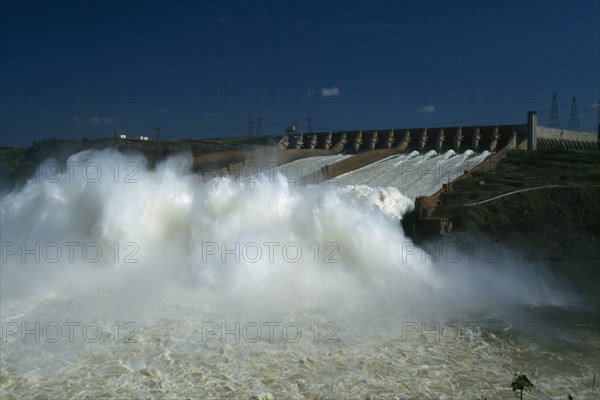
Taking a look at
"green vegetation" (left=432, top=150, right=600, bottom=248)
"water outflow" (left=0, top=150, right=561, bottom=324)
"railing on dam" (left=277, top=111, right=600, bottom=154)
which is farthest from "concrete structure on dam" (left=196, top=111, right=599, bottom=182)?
"water outflow" (left=0, top=150, right=561, bottom=324)

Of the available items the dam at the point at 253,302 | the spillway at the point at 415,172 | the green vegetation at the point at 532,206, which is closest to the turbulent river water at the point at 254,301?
the dam at the point at 253,302

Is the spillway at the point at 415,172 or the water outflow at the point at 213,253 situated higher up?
the spillway at the point at 415,172

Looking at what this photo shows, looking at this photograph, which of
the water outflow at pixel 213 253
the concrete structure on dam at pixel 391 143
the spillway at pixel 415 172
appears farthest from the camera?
the concrete structure on dam at pixel 391 143

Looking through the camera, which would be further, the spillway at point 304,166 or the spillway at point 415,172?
the spillway at point 304,166

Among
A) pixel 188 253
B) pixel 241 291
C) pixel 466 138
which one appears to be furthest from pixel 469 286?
pixel 466 138

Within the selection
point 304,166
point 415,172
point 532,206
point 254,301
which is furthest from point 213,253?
point 304,166

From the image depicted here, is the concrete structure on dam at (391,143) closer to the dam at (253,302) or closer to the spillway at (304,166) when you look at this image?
the spillway at (304,166)

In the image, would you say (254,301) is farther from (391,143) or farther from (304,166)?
(391,143)

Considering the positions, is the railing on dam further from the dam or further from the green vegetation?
the dam
